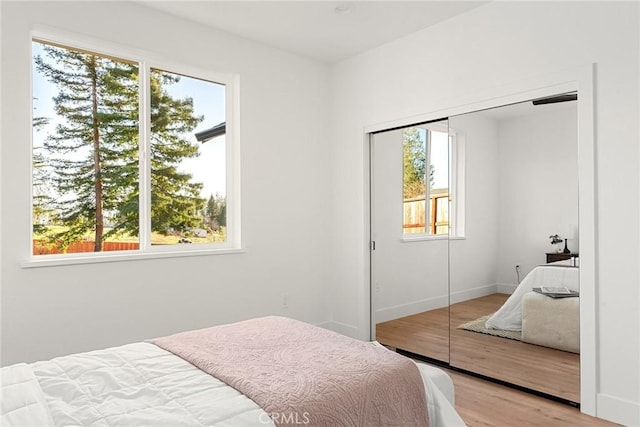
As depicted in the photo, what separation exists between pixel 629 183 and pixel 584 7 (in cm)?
113

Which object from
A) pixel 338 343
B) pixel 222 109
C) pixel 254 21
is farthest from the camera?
pixel 222 109

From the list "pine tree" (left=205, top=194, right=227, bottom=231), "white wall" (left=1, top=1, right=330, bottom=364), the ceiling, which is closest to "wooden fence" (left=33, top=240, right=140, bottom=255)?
"white wall" (left=1, top=1, right=330, bottom=364)

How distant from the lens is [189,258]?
11.8 ft

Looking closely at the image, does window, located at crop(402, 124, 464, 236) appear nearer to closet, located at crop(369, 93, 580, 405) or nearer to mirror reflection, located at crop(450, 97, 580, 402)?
closet, located at crop(369, 93, 580, 405)

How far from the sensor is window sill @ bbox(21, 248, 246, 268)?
2885 mm

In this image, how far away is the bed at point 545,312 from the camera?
9.32 ft

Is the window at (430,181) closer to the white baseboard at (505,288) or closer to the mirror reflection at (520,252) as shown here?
the mirror reflection at (520,252)

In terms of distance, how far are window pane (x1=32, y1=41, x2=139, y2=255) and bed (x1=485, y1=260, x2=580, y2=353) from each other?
279 cm

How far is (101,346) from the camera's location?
3115mm

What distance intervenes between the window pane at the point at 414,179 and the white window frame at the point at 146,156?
147 centimetres

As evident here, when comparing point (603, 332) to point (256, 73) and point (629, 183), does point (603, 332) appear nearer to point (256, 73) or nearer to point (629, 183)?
point (629, 183)

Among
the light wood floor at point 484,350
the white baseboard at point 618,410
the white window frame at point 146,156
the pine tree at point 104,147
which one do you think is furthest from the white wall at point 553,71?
A: the pine tree at point 104,147

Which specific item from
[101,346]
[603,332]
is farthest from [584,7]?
[101,346]

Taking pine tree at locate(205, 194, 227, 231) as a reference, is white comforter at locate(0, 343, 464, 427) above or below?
below
